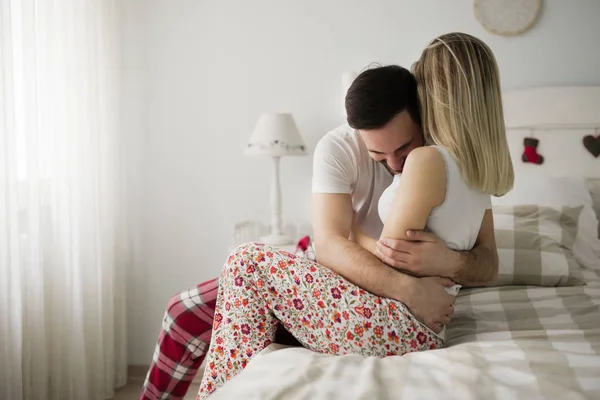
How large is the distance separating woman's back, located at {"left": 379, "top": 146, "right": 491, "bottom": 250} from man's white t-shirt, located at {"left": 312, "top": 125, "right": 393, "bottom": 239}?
1.03ft

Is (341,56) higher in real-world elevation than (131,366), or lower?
higher

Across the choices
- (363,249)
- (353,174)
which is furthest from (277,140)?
(363,249)

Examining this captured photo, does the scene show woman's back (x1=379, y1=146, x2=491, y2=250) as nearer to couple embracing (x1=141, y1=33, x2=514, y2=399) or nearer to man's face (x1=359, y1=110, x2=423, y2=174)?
couple embracing (x1=141, y1=33, x2=514, y2=399)

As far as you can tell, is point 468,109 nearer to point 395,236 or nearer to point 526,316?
point 395,236

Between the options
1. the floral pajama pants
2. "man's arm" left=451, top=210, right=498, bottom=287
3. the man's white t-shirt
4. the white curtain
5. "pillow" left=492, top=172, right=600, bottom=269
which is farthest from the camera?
"pillow" left=492, top=172, right=600, bottom=269

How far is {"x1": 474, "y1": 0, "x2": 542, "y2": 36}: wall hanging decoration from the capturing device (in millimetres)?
2760

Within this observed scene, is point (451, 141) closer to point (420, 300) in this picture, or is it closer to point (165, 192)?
point (420, 300)

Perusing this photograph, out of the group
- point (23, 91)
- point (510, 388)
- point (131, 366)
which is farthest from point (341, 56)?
point (510, 388)

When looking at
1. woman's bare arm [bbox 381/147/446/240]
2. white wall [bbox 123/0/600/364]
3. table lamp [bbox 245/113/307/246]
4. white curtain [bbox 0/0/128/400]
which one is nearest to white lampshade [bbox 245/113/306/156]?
table lamp [bbox 245/113/307/246]

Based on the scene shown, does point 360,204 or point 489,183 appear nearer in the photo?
point 489,183

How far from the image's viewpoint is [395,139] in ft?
4.78

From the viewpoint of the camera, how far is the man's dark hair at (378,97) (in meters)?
1.40

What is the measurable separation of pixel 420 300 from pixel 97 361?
5.57 feet

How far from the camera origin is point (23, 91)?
2008mm
